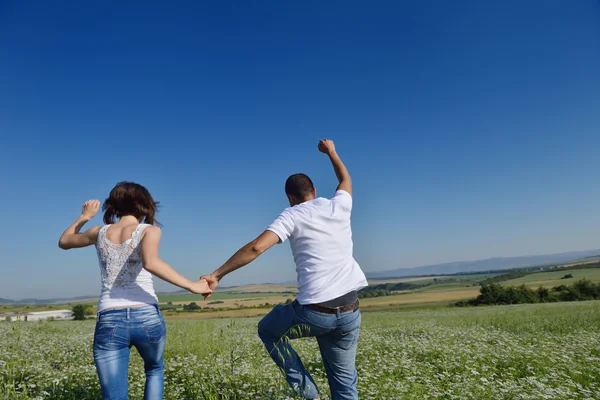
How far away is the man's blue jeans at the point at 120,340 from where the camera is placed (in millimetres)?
3342

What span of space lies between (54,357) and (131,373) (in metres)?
3.17

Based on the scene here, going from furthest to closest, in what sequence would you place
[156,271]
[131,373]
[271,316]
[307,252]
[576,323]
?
[576,323] < [131,373] < [271,316] < [307,252] < [156,271]

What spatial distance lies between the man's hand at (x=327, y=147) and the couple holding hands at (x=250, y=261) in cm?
83

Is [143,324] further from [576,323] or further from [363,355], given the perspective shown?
[576,323]

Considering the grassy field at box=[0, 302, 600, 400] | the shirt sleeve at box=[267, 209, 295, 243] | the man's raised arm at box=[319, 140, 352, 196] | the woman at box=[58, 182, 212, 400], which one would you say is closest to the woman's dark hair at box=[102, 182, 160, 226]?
the woman at box=[58, 182, 212, 400]

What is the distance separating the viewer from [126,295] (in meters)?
3.39

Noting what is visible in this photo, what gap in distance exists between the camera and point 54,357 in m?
8.64

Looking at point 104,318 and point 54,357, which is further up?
point 104,318

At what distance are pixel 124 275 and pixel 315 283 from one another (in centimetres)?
169

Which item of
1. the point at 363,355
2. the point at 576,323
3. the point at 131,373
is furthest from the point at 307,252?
the point at 576,323

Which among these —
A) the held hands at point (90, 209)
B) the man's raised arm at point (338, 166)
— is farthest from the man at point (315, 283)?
the held hands at point (90, 209)

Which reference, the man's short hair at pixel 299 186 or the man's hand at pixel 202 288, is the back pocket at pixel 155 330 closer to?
the man's hand at pixel 202 288

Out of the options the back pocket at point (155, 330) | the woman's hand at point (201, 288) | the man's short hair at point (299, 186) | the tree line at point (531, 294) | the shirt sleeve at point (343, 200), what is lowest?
the tree line at point (531, 294)

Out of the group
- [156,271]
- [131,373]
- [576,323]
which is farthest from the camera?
[576,323]
